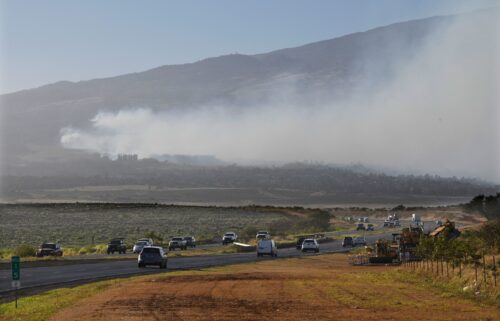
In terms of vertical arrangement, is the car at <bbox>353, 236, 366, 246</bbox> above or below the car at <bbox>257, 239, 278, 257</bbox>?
below

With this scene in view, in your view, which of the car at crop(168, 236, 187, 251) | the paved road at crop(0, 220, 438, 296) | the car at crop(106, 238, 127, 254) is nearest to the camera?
the paved road at crop(0, 220, 438, 296)

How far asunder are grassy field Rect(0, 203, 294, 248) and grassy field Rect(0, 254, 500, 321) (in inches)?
2330

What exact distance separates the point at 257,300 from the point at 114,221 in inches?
4709

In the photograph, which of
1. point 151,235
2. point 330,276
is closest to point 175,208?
point 151,235

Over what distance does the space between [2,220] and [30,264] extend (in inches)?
3158

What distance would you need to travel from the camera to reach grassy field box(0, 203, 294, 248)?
118m

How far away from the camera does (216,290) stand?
40.7 meters

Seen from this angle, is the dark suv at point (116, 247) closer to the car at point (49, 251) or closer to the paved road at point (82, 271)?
the car at point (49, 251)

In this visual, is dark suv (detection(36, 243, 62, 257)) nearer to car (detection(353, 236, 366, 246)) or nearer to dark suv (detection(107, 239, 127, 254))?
dark suv (detection(107, 239, 127, 254))

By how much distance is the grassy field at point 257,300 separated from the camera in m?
30.5

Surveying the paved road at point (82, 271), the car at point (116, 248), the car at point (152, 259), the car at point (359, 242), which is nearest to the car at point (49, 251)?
the car at point (116, 248)

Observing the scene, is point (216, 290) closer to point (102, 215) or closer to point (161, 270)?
point (161, 270)

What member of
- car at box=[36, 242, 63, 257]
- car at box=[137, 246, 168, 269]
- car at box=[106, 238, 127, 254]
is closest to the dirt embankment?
car at box=[137, 246, 168, 269]

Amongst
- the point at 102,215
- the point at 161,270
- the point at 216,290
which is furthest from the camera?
the point at 102,215
